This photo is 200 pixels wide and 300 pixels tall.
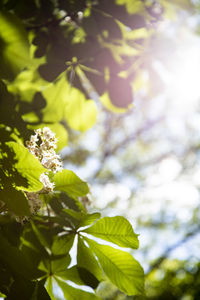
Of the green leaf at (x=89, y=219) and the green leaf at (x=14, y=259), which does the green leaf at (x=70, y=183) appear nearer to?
the green leaf at (x=89, y=219)

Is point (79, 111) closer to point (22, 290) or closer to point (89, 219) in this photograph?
point (89, 219)

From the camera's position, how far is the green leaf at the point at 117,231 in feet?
4.33

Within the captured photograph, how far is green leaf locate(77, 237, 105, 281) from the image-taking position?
1.41 meters

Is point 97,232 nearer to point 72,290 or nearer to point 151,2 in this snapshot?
point 72,290

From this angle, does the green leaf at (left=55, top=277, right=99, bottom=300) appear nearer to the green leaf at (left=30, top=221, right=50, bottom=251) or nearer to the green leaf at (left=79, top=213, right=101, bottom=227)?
the green leaf at (left=30, top=221, right=50, bottom=251)

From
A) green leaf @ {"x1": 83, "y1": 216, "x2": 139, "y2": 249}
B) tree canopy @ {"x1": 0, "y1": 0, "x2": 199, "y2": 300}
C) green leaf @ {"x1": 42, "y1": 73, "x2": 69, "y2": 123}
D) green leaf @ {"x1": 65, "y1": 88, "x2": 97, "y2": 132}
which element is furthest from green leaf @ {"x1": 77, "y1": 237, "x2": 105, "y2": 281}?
green leaf @ {"x1": 65, "y1": 88, "x2": 97, "y2": 132}

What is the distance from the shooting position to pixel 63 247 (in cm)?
145

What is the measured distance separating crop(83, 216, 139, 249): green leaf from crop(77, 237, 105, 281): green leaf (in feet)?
0.40

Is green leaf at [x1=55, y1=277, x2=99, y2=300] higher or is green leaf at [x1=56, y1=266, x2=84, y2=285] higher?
green leaf at [x1=56, y1=266, x2=84, y2=285]

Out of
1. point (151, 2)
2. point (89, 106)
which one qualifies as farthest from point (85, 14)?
point (89, 106)

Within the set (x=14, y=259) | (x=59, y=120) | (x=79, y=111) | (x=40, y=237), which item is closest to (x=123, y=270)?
(x=40, y=237)

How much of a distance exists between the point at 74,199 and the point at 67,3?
46.2 inches

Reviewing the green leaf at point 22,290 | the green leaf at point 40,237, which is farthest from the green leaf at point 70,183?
the green leaf at point 22,290

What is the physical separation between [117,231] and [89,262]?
246mm
